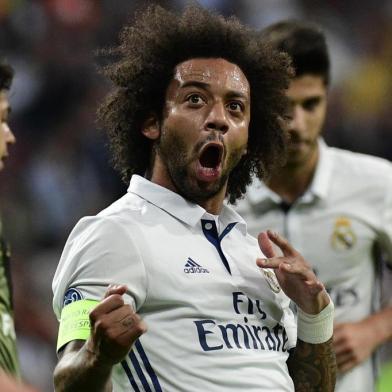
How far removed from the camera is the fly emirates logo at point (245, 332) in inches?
97.9

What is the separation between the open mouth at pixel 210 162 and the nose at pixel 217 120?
0.05 m

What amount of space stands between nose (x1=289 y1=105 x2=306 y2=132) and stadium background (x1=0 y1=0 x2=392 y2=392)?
2.85 meters

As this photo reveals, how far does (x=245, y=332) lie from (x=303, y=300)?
0.75ft

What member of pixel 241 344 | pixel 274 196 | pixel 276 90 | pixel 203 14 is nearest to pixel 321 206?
pixel 274 196

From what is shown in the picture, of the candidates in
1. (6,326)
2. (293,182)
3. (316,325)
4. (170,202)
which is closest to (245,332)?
(316,325)

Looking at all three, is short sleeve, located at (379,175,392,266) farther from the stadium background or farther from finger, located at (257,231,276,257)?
the stadium background

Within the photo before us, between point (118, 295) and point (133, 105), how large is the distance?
35.7 inches

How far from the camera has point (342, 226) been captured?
3957mm

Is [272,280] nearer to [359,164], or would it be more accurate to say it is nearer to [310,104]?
[310,104]

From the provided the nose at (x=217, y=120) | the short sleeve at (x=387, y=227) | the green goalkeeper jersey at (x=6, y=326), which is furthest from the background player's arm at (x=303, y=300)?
the short sleeve at (x=387, y=227)

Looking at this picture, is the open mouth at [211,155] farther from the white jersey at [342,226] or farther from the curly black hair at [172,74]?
the white jersey at [342,226]

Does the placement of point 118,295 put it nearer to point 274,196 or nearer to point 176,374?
point 176,374

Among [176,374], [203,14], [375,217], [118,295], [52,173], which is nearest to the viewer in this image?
[118,295]

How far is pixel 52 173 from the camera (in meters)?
7.08
